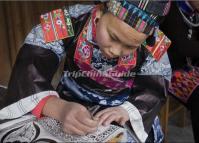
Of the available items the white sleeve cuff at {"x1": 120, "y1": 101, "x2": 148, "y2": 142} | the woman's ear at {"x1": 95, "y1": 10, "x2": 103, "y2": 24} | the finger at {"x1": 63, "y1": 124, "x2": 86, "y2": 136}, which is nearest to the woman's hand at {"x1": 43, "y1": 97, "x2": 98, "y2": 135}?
the finger at {"x1": 63, "y1": 124, "x2": 86, "y2": 136}

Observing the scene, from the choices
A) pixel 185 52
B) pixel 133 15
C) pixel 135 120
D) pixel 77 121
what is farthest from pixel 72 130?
pixel 185 52

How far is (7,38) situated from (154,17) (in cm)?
143

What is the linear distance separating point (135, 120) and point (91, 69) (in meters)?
0.26

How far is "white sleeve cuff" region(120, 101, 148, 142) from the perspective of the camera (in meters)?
1.35

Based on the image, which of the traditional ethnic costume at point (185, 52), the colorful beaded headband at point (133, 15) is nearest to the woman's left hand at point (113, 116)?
the colorful beaded headband at point (133, 15)

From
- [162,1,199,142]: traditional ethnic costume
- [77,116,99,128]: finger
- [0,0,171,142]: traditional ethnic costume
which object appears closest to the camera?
[77,116,99,128]: finger

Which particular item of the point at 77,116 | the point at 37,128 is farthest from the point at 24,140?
the point at 77,116

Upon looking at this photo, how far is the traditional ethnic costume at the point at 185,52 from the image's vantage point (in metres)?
1.74

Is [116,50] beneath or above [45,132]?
above

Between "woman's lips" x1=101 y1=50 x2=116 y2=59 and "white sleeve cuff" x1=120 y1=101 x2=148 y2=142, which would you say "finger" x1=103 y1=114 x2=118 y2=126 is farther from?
"woman's lips" x1=101 y1=50 x2=116 y2=59

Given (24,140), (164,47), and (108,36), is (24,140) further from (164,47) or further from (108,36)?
(164,47)

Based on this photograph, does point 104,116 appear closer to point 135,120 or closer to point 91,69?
point 135,120

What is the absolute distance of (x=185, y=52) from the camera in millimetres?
1810

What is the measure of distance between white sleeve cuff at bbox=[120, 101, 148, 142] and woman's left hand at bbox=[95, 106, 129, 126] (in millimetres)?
26
